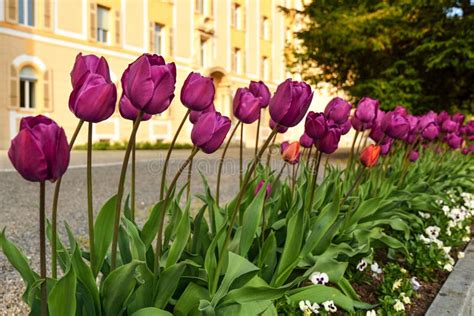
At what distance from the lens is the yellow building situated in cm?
1752

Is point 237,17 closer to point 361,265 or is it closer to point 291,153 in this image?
point 291,153

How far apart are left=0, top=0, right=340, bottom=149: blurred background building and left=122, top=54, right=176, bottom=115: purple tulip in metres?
16.5

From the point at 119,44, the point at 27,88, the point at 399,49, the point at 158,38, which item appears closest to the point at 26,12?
the point at 27,88

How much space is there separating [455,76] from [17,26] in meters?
15.0

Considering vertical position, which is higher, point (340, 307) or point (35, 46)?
point (35, 46)

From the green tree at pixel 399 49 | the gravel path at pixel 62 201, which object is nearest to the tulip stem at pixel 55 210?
the gravel path at pixel 62 201

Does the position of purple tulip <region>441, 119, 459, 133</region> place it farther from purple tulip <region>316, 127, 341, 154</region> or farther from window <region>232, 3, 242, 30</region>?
window <region>232, 3, 242, 30</region>

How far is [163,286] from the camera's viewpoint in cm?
142

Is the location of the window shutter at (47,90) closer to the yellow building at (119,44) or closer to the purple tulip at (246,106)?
the yellow building at (119,44)

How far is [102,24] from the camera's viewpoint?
21219 millimetres

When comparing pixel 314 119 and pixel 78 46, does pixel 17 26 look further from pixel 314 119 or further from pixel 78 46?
pixel 314 119

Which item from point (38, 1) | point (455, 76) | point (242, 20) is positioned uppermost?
point (242, 20)

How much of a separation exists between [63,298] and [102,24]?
2171 centimetres

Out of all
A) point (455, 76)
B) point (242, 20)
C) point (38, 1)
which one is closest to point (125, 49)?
point (38, 1)
